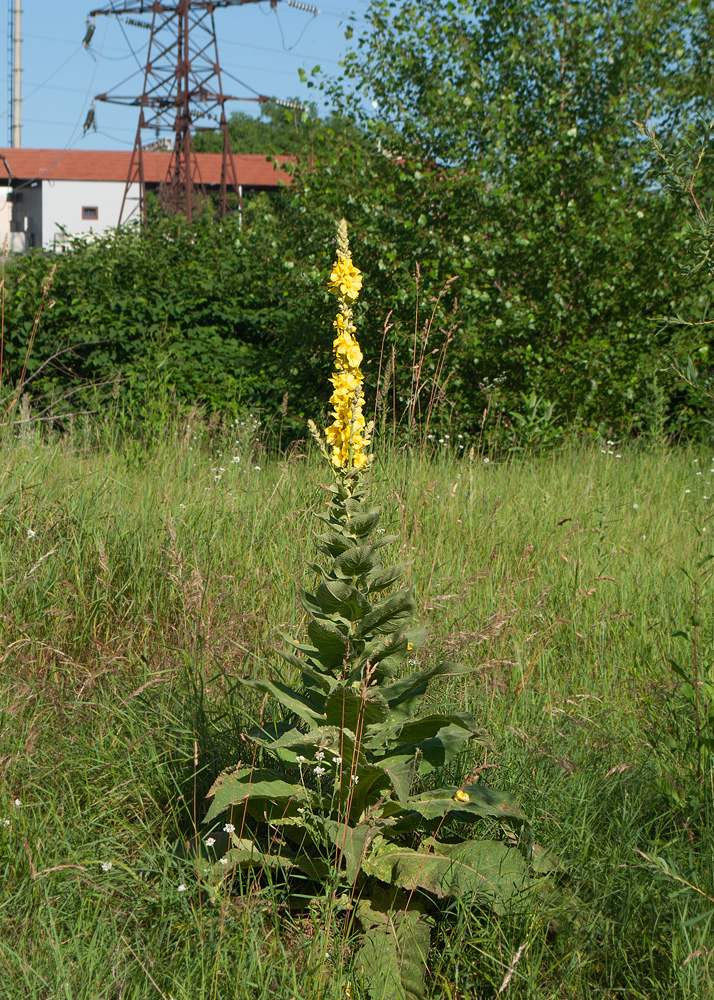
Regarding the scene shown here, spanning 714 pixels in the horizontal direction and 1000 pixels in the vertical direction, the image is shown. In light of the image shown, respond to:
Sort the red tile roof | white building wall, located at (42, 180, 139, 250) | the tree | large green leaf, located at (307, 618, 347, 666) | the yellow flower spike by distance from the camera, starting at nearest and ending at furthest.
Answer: large green leaf, located at (307, 618, 347, 666) < the yellow flower spike < the tree < the red tile roof < white building wall, located at (42, 180, 139, 250)

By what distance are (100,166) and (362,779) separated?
165 ft

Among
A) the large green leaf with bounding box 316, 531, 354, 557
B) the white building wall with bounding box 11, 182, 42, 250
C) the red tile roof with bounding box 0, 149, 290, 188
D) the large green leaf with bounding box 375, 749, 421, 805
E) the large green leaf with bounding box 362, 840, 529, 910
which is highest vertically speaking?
the red tile roof with bounding box 0, 149, 290, 188

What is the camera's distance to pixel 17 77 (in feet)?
129

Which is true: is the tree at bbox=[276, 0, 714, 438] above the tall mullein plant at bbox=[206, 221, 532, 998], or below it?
above

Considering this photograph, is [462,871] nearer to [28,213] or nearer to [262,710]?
[262,710]

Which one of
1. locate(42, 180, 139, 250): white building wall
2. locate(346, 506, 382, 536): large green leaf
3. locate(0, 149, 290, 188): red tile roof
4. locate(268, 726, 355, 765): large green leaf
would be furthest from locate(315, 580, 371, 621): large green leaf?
locate(42, 180, 139, 250): white building wall

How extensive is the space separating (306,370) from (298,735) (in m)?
5.73

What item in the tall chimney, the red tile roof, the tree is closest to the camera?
the tree

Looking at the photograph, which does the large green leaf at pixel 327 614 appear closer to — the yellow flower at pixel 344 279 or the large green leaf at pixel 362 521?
the large green leaf at pixel 362 521

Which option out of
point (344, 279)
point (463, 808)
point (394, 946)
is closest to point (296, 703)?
point (463, 808)

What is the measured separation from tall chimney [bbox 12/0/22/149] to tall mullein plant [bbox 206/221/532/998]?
44514mm

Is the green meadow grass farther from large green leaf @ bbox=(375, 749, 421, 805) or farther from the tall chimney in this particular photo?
the tall chimney

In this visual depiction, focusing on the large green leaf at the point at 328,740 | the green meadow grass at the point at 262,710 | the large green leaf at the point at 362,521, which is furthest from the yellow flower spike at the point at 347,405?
the green meadow grass at the point at 262,710

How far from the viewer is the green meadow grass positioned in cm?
182
